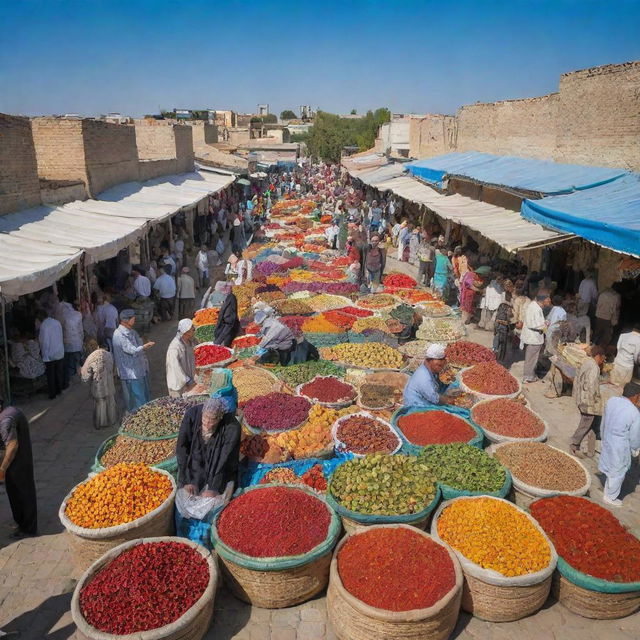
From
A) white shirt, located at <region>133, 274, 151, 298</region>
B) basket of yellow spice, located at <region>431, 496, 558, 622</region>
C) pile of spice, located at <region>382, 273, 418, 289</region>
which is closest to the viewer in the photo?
basket of yellow spice, located at <region>431, 496, 558, 622</region>

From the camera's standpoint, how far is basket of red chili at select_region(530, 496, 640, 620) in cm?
417

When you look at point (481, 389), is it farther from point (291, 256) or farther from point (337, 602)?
point (291, 256)

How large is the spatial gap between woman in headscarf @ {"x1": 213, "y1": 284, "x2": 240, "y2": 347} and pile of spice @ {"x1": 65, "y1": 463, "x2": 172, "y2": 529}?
440cm

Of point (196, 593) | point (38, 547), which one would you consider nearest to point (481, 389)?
point (196, 593)

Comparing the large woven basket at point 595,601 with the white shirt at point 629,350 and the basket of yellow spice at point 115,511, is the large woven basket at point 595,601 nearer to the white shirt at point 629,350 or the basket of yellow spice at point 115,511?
the basket of yellow spice at point 115,511

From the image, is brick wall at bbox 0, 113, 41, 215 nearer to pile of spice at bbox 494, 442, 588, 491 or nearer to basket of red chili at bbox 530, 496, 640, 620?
pile of spice at bbox 494, 442, 588, 491

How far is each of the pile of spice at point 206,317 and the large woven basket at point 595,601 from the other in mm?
7858

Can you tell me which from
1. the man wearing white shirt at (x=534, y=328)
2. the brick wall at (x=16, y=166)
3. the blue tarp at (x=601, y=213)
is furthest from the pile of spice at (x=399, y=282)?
the brick wall at (x=16, y=166)

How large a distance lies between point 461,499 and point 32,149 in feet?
31.7

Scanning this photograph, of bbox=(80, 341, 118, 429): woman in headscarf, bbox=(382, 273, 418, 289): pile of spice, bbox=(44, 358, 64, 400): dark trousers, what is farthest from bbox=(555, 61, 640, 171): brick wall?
bbox=(44, 358, 64, 400): dark trousers

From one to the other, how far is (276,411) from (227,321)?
9.91 ft

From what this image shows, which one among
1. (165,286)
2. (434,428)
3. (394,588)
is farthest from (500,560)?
(165,286)

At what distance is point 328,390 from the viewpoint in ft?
24.4

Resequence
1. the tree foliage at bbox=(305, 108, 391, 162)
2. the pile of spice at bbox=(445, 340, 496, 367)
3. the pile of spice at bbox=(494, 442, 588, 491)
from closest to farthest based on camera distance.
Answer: the pile of spice at bbox=(494, 442, 588, 491), the pile of spice at bbox=(445, 340, 496, 367), the tree foliage at bbox=(305, 108, 391, 162)
